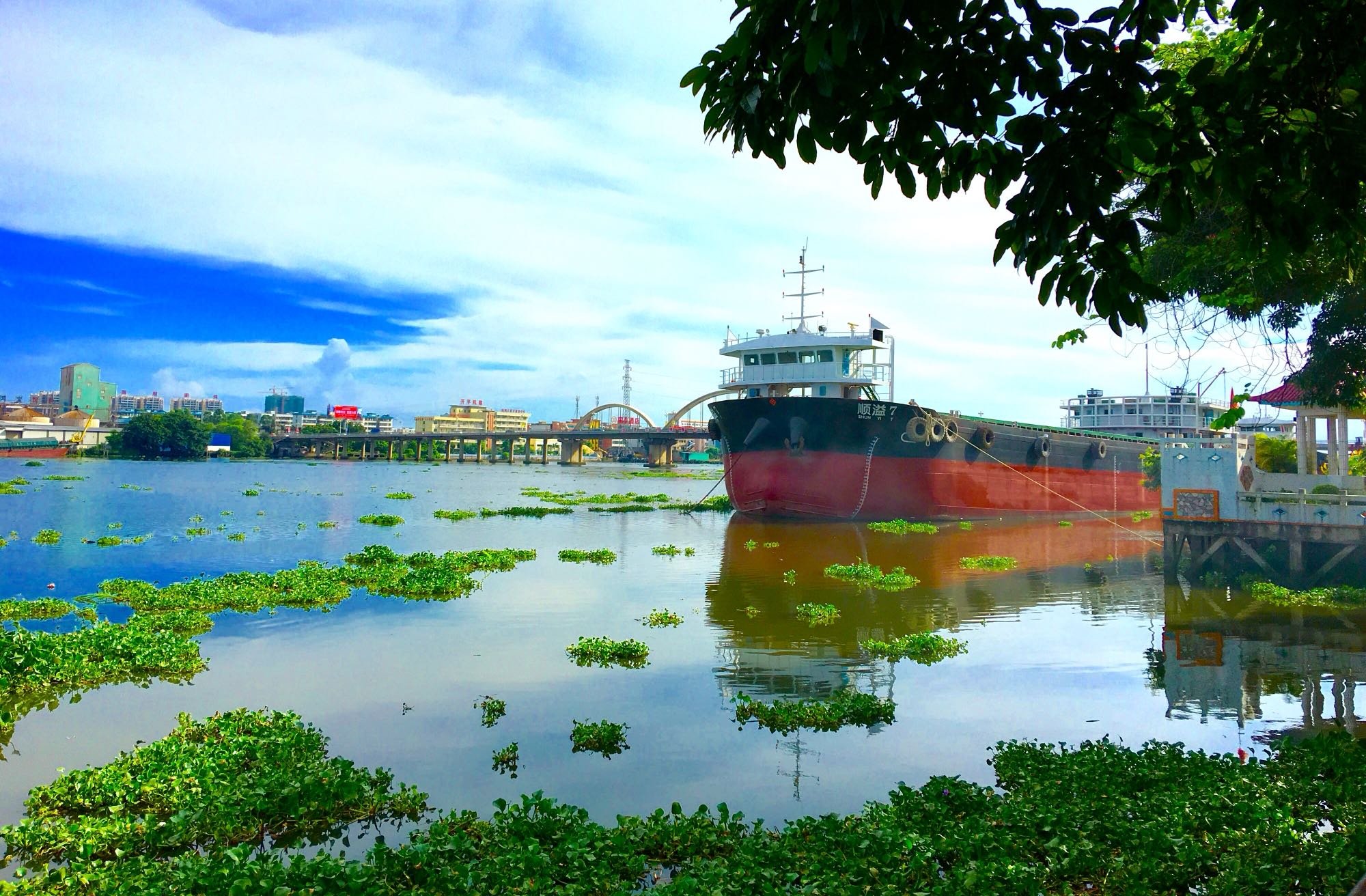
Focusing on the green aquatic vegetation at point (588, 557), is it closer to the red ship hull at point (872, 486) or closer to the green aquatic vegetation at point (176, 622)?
the green aquatic vegetation at point (176, 622)

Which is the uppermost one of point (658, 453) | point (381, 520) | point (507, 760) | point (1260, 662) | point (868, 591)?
point (658, 453)

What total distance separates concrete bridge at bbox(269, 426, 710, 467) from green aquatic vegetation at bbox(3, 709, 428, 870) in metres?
114

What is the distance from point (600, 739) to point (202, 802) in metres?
4.16

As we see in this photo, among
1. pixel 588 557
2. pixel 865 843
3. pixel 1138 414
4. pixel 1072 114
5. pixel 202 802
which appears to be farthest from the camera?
pixel 1138 414

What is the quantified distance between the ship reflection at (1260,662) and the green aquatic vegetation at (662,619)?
28.2ft

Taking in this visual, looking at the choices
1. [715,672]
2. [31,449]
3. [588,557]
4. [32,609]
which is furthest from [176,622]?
[31,449]

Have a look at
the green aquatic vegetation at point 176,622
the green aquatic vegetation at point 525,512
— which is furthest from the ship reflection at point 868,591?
the green aquatic vegetation at point 525,512

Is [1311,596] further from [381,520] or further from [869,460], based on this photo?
[381,520]

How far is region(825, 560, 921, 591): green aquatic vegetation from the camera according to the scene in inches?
850

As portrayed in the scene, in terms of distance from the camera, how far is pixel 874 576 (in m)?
22.4

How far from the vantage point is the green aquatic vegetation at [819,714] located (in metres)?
10.8

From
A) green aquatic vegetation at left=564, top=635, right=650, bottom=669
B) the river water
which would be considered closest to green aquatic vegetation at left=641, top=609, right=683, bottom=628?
the river water

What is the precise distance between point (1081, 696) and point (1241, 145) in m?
10.4

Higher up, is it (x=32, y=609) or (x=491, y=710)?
(x=32, y=609)
